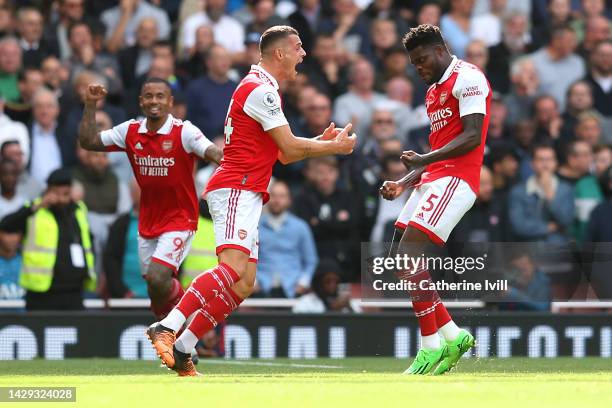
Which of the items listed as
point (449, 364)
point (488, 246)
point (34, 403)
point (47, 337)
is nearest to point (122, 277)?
point (47, 337)

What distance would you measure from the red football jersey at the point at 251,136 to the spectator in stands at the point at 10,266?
4.79 meters

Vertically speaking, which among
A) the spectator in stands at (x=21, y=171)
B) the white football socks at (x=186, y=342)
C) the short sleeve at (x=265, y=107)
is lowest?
the white football socks at (x=186, y=342)

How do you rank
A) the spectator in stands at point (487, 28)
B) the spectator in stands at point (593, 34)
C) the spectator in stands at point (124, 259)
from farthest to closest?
the spectator in stands at point (487, 28) < the spectator in stands at point (593, 34) < the spectator in stands at point (124, 259)

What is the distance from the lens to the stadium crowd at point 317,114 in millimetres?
15391

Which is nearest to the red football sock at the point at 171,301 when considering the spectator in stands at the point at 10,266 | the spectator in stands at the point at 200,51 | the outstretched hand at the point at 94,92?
the outstretched hand at the point at 94,92

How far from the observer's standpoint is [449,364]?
1075 centimetres

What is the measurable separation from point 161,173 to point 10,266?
3.34 m

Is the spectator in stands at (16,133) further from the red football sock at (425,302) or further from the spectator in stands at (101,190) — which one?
the red football sock at (425,302)

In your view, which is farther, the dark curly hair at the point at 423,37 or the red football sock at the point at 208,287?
the dark curly hair at the point at 423,37

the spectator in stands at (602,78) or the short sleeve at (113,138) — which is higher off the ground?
the spectator in stands at (602,78)

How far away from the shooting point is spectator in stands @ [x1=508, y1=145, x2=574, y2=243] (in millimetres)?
16031

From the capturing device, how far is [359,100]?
17656 mm

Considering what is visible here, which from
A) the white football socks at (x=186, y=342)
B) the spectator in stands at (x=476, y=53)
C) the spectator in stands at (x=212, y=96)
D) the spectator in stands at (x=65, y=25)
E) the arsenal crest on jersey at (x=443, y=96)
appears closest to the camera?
the white football socks at (x=186, y=342)

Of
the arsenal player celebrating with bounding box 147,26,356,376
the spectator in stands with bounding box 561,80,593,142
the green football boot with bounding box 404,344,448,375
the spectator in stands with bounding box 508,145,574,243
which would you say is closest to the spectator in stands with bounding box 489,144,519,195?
the spectator in stands with bounding box 508,145,574,243
